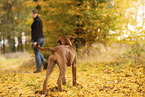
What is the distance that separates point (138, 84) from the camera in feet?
13.8

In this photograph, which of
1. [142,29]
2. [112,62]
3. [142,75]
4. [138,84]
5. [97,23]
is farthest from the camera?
[97,23]

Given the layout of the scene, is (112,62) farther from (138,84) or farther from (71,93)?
(71,93)

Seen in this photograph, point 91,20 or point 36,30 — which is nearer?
point 36,30

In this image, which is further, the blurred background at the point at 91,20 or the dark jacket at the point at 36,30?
the blurred background at the point at 91,20

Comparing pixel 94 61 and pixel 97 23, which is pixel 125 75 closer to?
pixel 94 61

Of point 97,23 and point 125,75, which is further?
point 97,23

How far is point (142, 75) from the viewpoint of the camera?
194 inches

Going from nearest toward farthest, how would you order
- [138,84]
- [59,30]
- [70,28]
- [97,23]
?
[138,84] → [97,23] → [70,28] → [59,30]

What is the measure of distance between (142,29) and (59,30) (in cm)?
454

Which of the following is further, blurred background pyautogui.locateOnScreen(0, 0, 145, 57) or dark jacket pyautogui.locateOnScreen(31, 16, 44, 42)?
blurred background pyautogui.locateOnScreen(0, 0, 145, 57)

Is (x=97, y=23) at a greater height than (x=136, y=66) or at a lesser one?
greater

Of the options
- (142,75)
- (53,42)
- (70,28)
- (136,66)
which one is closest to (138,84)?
(142,75)

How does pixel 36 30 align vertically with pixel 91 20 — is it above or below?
below

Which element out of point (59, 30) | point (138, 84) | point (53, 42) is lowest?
point (138, 84)
